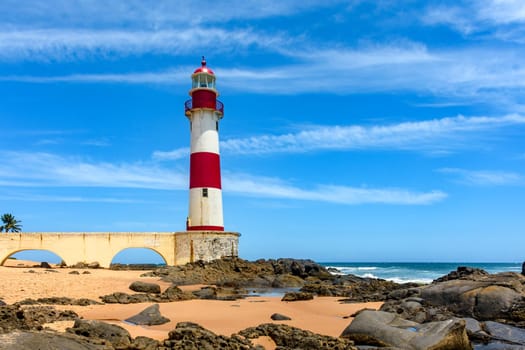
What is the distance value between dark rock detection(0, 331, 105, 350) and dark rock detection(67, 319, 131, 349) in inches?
37.5

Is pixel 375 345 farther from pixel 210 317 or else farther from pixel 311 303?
pixel 311 303

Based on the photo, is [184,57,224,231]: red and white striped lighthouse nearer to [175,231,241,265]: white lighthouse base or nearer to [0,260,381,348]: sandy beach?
[175,231,241,265]: white lighthouse base

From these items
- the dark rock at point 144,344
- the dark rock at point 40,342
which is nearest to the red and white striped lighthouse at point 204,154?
the dark rock at point 144,344

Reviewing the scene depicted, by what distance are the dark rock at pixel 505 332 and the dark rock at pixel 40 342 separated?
772 centimetres

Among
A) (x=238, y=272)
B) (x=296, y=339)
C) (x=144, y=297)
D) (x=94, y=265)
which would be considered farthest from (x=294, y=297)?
(x=94, y=265)

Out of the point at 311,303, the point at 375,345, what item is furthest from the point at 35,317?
the point at 311,303

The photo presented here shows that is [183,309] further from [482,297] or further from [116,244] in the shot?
[116,244]

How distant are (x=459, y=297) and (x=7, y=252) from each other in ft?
71.9

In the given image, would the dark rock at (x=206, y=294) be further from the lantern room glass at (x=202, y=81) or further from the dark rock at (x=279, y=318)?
the lantern room glass at (x=202, y=81)

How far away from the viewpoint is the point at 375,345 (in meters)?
7.49

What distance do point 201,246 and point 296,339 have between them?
17279 mm

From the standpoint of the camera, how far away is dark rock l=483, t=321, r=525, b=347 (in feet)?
29.0

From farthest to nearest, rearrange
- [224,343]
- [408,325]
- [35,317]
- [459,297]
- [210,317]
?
[459,297], [210,317], [35,317], [408,325], [224,343]

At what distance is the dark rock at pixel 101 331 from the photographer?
723 cm
